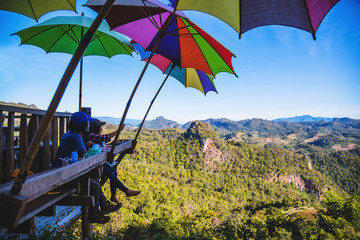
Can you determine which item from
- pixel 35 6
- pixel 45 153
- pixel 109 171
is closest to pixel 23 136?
pixel 45 153

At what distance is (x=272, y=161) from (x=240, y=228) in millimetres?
49531

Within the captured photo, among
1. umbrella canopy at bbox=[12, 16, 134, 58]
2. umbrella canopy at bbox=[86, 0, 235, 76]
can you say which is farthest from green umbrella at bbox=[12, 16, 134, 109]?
umbrella canopy at bbox=[86, 0, 235, 76]

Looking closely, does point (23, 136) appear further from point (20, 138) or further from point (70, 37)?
point (70, 37)

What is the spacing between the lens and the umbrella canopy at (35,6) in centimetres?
263

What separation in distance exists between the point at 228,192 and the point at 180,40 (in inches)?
2050

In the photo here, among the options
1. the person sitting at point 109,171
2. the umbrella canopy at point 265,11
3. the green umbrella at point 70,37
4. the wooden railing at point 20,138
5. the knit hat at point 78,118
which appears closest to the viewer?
the umbrella canopy at point 265,11

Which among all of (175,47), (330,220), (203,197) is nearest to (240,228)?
(330,220)

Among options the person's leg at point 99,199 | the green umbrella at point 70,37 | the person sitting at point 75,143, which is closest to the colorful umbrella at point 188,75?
the green umbrella at point 70,37

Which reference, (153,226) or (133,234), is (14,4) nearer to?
(133,234)

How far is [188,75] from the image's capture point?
160 inches

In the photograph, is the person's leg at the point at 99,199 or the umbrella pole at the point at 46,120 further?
the person's leg at the point at 99,199

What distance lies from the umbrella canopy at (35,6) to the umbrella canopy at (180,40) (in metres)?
0.62

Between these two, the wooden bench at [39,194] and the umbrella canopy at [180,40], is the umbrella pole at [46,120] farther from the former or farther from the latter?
the umbrella canopy at [180,40]

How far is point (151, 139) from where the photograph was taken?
74000mm
